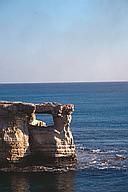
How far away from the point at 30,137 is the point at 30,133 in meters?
0.55

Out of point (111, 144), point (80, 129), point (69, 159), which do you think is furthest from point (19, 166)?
point (80, 129)

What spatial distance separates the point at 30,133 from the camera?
69750 mm

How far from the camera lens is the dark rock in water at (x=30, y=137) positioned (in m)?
67.2

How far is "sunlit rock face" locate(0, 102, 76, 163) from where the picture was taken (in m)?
67.1

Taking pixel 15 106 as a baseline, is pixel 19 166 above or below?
below

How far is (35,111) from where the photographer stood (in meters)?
71.1

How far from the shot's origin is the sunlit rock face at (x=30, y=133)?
220 feet

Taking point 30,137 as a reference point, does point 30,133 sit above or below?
above

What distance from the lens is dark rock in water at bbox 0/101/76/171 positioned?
6719 cm

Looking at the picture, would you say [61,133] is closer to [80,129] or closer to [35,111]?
[35,111]

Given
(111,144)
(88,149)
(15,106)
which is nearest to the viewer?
(15,106)

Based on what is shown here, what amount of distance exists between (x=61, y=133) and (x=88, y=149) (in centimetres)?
1461

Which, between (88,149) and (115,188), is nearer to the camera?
(115,188)

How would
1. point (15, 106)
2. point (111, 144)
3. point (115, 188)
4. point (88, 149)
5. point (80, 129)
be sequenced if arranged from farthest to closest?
point (80, 129), point (111, 144), point (88, 149), point (15, 106), point (115, 188)
